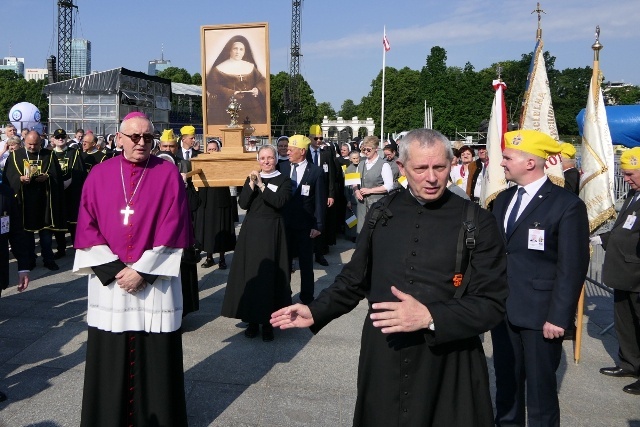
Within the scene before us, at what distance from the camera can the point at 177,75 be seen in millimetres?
99312

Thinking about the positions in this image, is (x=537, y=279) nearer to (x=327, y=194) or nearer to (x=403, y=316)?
(x=403, y=316)

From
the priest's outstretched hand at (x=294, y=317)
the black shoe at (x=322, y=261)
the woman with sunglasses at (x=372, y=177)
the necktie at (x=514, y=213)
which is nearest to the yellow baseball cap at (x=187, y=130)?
the woman with sunglasses at (x=372, y=177)

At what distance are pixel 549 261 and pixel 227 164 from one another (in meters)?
3.22

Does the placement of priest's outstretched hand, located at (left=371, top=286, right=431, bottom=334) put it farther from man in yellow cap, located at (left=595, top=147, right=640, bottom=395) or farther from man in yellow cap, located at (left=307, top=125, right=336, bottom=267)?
man in yellow cap, located at (left=307, top=125, right=336, bottom=267)


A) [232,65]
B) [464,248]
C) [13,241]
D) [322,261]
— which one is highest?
[232,65]

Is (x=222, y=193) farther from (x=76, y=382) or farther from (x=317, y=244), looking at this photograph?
(x=76, y=382)

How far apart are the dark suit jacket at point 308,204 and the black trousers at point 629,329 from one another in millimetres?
3608

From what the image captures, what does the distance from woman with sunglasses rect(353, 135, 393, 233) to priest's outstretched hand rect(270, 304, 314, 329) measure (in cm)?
631

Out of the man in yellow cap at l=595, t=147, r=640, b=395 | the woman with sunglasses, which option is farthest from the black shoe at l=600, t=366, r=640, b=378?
the woman with sunglasses

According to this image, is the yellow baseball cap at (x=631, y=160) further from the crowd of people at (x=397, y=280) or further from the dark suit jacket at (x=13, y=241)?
the dark suit jacket at (x=13, y=241)

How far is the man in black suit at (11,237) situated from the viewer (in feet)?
15.0

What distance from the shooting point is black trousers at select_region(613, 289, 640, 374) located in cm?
533

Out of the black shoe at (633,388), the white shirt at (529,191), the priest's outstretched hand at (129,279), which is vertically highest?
the white shirt at (529,191)

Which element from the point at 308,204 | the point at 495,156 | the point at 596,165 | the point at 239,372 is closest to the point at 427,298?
the point at 239,372
